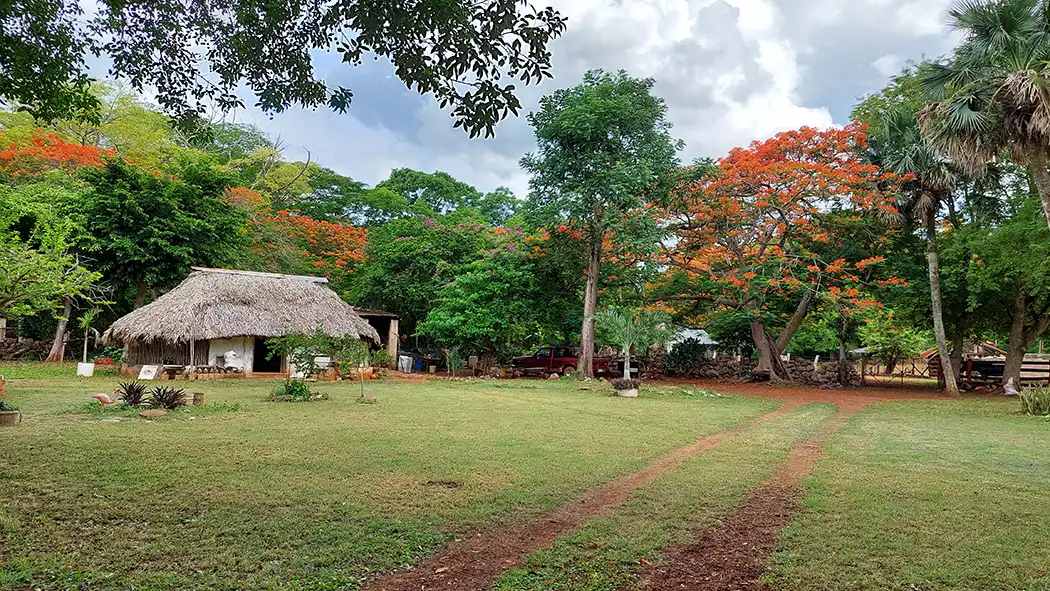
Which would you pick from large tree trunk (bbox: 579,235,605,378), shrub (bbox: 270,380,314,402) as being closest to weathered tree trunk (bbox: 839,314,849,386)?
large tree trunk (bbox: 579,235,605,378)

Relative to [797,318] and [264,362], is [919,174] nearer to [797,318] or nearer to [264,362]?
[797,318]

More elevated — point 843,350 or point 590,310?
point 590,310

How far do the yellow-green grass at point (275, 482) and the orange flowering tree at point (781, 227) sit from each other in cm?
997

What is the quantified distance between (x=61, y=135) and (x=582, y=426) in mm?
26056

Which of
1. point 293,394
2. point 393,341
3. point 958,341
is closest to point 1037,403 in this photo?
point 958,341

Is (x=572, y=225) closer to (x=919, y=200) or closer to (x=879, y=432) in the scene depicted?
(x=919, y=200)

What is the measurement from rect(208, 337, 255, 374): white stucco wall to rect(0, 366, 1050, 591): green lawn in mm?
8880

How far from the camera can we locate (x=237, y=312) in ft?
63.9

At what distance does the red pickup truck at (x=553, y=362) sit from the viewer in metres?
24.3

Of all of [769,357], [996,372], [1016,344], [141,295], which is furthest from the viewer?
[769,357]

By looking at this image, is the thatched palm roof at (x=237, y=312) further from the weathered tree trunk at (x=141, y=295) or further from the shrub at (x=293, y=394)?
the shrub at (x=293, y=394)

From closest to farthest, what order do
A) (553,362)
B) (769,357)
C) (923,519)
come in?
1. (923,519)
2. (769,357)
3. (553,362)

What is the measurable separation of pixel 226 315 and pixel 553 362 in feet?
37.8

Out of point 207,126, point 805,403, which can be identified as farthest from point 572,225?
point 207,126
